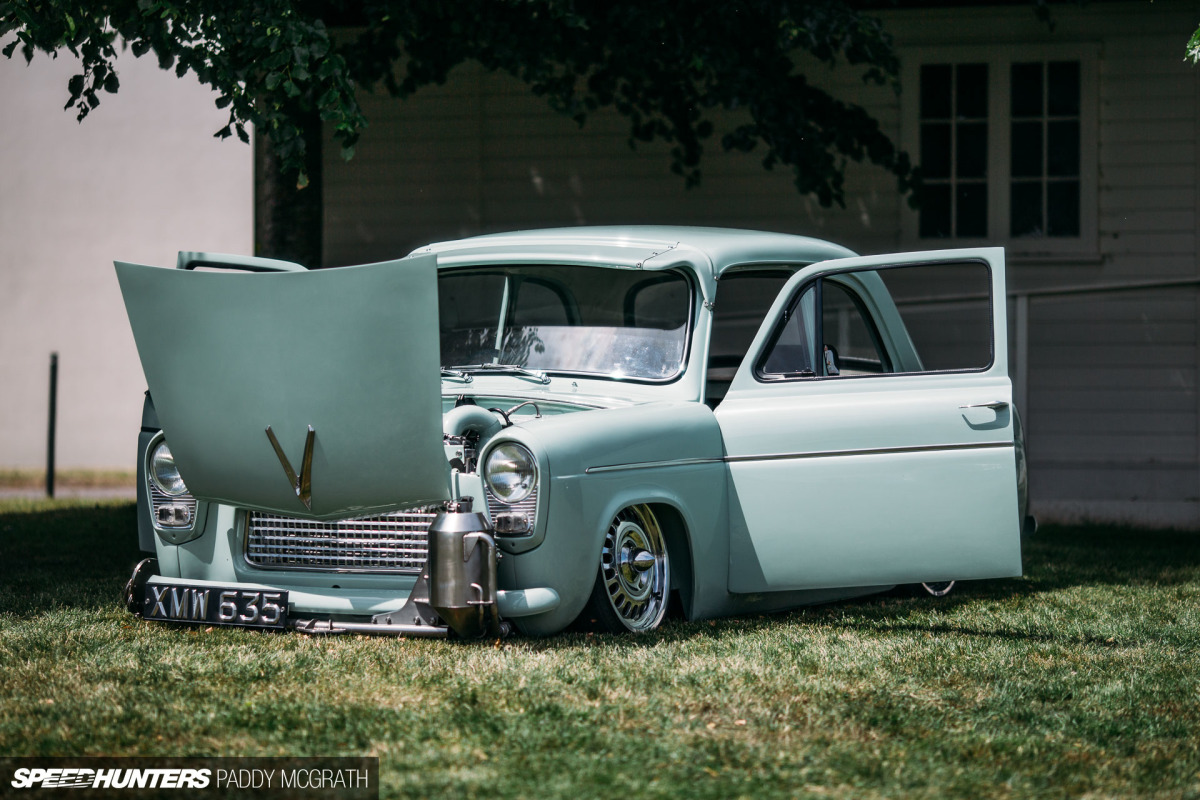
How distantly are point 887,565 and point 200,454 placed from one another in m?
2.61

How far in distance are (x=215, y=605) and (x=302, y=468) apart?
74 centimetres

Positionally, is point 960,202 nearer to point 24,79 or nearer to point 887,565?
point 887,565

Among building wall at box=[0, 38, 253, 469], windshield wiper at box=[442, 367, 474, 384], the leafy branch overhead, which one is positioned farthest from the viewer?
building wall at box=[0, 38, 253, 469]

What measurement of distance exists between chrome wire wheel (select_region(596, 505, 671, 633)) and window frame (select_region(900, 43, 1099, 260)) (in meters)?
7.23

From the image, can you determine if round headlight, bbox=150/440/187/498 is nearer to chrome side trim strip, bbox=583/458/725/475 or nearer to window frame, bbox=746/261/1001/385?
chrome side trim strip, bbox=583/458/725/475

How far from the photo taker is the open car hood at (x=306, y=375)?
4.83 meters

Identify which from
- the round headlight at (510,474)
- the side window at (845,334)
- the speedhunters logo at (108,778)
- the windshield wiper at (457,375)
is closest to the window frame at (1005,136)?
the side window at (845,334)

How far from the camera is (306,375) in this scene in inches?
194

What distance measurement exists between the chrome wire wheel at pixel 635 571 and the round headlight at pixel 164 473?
1716 mm

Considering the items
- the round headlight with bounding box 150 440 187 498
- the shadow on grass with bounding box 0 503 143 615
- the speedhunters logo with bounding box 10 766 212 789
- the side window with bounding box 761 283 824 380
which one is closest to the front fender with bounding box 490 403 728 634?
the side window with bounding box 761 283 824 380

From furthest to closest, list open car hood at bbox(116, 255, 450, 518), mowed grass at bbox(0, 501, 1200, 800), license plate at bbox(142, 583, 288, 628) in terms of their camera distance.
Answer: license plate at bbox(142, 583, 288, 628) → open car hood at bbox(116, 255, 450, 518) → mowed grass at bbox(0, 501, 1200, 800)

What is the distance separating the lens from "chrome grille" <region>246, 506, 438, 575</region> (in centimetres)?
535

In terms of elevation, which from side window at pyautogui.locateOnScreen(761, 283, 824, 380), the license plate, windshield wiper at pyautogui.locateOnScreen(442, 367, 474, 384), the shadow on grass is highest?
side window at pyautogui.locateOnScreen(761, 283, 824, 380)

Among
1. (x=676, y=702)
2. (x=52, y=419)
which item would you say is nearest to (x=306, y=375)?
(x=676, y=702)
